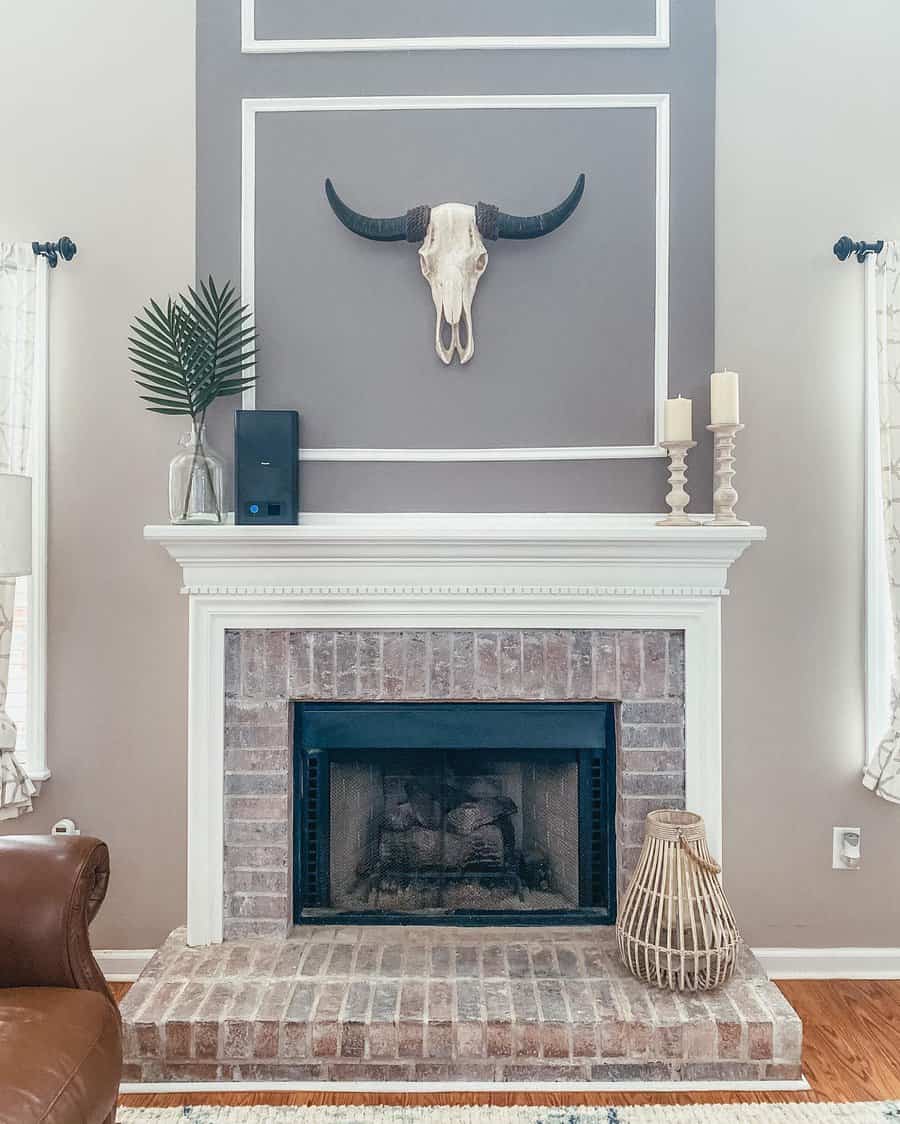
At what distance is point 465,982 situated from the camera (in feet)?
6.81

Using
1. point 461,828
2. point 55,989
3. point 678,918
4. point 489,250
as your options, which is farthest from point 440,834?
point 489,250

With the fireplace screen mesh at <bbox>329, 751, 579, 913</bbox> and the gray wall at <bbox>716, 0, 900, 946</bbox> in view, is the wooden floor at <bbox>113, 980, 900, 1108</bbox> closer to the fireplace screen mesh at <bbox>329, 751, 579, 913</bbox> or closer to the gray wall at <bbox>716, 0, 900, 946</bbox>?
the gray wall at <bbox>716, 0, 900, 946</bbox>

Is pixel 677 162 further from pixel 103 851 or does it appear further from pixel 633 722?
pixel 103 851

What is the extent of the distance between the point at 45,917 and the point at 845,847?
2121 mm

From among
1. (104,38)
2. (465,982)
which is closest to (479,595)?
(465,982)

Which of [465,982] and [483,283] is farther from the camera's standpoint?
[483,283]

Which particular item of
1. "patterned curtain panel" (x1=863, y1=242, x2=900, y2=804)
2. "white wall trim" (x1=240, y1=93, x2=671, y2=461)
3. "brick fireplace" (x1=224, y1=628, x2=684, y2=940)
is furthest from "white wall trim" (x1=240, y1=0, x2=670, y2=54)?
"brick fireplace" (x1=224, y1=628, x2=684, y2=940)

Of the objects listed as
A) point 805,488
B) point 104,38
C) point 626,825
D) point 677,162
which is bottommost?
point 626,825

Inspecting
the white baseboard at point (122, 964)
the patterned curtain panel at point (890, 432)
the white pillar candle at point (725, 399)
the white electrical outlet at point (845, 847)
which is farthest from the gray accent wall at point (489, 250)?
the white baseboard at point (122, 964)

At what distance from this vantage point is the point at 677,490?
2.24 m

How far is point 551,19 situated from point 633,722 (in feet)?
6.51

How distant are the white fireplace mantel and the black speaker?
103 mm

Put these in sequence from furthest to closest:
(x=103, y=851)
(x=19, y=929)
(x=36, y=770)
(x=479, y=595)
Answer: (x=36, y=770), (x=479, y=595), (x=103, y=851), (x=19, y=929)

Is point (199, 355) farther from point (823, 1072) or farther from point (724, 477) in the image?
point (823, 1072)
